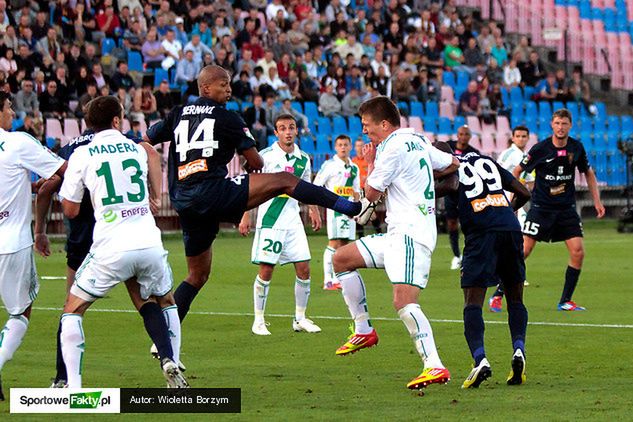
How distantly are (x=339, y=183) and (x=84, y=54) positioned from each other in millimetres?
9663

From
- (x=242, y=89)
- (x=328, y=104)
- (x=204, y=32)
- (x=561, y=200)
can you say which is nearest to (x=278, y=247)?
(x=561, y=200)

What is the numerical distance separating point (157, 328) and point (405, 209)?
2116mm

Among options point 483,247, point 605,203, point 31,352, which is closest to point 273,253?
point 31,352

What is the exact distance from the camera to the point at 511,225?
35.3 ft

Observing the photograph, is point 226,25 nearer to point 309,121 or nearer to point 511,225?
point 309,121

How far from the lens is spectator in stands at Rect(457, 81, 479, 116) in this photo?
34344 millimetres

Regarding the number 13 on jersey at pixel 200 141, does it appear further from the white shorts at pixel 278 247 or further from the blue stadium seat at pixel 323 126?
the blue stadium seat at pixel 323 126

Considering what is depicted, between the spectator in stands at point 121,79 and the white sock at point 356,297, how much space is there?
1768 cm

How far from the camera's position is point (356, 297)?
11.0 meters

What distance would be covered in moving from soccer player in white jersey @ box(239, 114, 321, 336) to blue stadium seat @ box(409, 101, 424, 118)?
18.4 metres

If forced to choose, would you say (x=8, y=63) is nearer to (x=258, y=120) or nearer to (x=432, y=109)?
(x=258, y=120)

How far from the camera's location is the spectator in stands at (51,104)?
26891 mm

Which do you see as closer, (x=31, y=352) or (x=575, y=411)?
(x=575, y=411)

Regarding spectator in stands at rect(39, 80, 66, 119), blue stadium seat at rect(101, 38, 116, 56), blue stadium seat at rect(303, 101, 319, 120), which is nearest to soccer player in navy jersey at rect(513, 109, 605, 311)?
spectator in stands at rect(39, 80, 66, 119)
